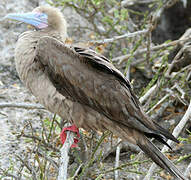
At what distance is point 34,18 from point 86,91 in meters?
1.15

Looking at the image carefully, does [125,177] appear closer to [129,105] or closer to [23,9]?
[129,105]

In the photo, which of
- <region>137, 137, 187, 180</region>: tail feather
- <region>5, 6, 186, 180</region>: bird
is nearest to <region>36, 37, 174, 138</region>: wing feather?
<region>5, 6, 186, 180</region>: bird

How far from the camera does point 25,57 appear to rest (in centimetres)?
371

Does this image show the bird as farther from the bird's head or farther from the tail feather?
the bird's head

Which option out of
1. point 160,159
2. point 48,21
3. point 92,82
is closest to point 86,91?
point 92,82

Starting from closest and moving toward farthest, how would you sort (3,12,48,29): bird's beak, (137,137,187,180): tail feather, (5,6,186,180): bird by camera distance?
(137,137,187,180): tail feather, (5,6,186,180): bird, (3,12,48,29): bird's beak

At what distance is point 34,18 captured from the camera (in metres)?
4.08

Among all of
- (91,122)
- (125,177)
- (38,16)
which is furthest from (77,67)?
(125,177)

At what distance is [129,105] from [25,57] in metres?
1.15

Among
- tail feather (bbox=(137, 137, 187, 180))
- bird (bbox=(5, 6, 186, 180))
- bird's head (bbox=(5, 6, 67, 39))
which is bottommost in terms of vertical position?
tail feather (bbox=(137, 137, 187, 180))

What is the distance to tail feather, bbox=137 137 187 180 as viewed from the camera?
3191mm

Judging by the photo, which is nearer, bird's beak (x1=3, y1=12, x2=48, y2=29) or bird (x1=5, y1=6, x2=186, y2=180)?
bird (x1=5, y1=6, x2=186, y2=180)

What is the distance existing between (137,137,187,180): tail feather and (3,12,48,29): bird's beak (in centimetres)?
175

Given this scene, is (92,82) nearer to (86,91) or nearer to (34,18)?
(86,91)
